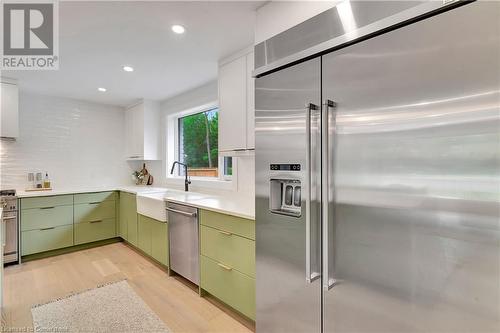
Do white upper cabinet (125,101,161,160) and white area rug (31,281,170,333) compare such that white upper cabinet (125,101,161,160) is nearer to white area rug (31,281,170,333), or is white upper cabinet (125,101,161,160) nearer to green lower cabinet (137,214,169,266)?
green lower cabinet (137,214,169,266)

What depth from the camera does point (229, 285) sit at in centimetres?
200

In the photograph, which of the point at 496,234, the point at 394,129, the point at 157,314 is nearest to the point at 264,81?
the point at 394,129

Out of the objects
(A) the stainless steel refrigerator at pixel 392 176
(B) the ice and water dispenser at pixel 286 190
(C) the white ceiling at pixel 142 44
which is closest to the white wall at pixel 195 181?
(C) the white ceiling at pixel 142 44

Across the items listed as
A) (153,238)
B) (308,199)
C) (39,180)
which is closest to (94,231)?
(39,180)

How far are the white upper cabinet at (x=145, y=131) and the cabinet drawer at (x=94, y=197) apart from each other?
73 centimetres

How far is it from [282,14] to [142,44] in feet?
4.52

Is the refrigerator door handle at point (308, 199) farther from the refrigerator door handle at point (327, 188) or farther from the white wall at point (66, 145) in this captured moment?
the white wall at point (66, 145)

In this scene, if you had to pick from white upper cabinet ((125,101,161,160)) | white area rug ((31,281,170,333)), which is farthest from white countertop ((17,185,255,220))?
white area rug ((31,281,170,333))

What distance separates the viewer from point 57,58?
2.56 metres

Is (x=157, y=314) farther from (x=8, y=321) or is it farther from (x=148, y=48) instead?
(x=148, y=48)

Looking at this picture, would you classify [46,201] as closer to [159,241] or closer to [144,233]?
[144,233]

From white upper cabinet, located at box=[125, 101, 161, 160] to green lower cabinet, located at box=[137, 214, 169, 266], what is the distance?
1172 mm

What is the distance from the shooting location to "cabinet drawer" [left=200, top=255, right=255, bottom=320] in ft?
6.03

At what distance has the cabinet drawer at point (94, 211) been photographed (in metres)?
3.67
